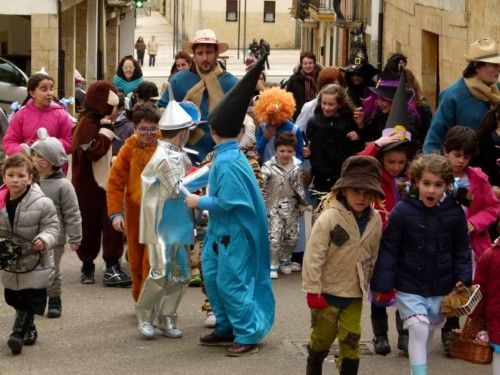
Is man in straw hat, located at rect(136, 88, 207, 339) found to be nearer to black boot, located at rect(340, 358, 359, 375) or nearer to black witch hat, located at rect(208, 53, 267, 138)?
black witch hat, located at rect(208, 53, 267, 138)

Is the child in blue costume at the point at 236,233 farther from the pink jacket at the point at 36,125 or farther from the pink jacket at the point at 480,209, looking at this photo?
the pink jacket at the point at 36,125

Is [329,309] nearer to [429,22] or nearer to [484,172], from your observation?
[484,172]

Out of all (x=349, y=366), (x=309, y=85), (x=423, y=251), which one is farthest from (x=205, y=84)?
(x=309, y=85)

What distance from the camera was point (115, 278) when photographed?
12.4 metres

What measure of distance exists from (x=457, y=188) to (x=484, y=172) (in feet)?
5.06

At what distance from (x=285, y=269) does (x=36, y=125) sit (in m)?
2.75

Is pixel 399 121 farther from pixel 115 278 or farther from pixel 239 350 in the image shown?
pixel 115 278

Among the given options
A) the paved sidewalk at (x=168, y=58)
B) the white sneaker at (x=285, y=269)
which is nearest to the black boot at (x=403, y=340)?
the white sneaker at (x=285, y=269)

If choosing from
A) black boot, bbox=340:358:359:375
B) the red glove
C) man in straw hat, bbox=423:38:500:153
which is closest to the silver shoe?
black boot, bbox=340:358:359:375

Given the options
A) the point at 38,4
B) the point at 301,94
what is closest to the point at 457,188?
the point at 301,94

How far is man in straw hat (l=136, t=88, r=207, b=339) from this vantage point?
33.3 feet

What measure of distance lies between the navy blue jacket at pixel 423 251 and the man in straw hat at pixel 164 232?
2102 mm

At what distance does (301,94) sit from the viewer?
1786 cm

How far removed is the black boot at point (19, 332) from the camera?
9734mm
